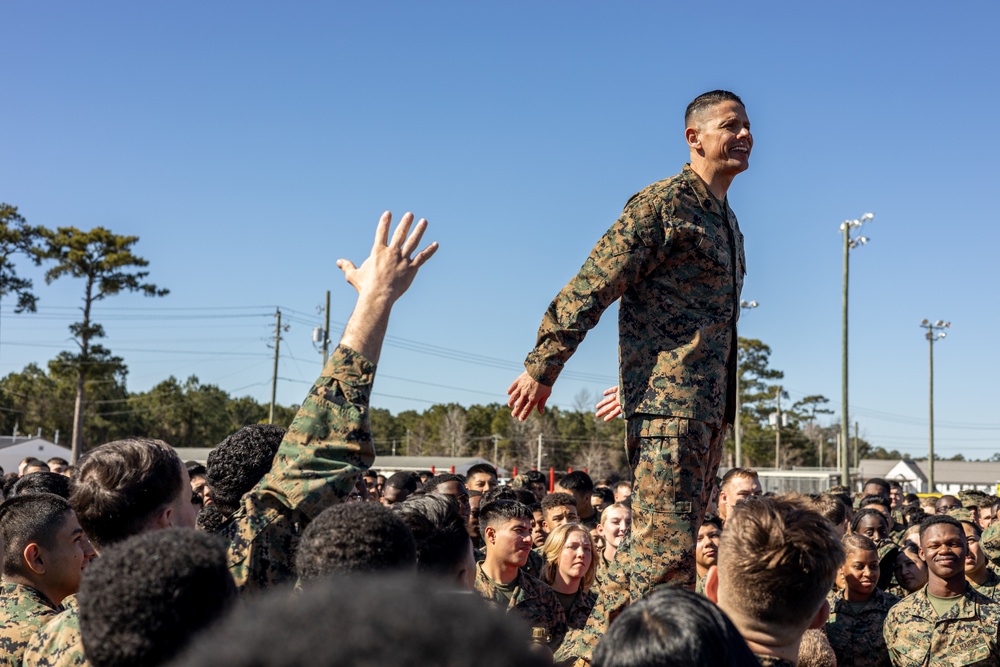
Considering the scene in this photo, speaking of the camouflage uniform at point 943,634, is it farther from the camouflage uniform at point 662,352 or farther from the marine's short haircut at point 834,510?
the camouflage uniform at point 662,352

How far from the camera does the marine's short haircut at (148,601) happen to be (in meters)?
1.95

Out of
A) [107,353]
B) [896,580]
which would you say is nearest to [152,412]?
[107,353]

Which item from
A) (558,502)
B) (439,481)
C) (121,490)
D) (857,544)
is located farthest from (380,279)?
(439,481)

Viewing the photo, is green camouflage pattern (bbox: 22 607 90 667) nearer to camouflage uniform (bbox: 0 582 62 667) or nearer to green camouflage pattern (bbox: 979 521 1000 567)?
camouflage uniform (bbox: 0 582 62 667)

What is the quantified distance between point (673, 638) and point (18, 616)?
3256 mm

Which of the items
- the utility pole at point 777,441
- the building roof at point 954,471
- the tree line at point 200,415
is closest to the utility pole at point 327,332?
the tree line at point 200,415

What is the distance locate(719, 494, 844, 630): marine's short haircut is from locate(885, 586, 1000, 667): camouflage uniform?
4780 millimetres

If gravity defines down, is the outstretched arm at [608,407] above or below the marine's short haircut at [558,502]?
above

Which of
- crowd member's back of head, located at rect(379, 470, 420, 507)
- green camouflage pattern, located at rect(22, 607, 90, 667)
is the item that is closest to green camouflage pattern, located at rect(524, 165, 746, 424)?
green camouflage pattern, located at rect(22, 607, 90, 667)

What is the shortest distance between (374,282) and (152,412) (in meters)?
75.4

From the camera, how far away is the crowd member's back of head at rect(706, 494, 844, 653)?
2.78 meters

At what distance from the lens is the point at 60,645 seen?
112 inches

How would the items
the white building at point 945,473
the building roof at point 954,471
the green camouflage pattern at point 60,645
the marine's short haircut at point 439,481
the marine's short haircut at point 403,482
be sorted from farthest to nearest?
the building roof at point 954,471 → the white building at point 945,473 → the marine's short haircut at point 403,482 → the marine's short haircut at point 439,481 → the green camouflage pattern at point 60,645

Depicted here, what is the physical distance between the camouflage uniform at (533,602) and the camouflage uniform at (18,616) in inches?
116
